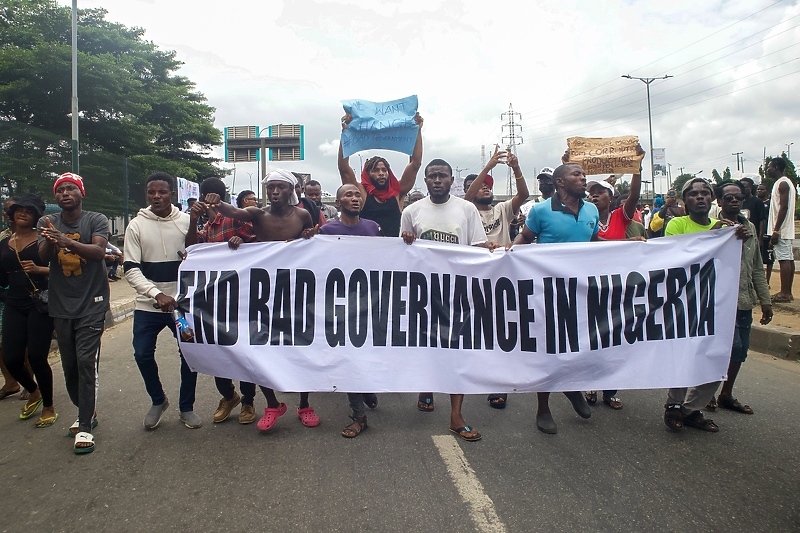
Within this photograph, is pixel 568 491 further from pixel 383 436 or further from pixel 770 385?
pixel 770 385

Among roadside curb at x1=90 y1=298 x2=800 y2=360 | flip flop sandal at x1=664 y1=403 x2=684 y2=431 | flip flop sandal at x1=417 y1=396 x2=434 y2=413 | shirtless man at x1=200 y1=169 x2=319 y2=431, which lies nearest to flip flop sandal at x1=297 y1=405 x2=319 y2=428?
shirtless man at x1=200 y1=169 x2=319 y2=431

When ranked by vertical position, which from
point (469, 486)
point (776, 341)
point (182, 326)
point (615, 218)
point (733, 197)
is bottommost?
→ point (469, 486)

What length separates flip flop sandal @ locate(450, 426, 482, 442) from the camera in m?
3.97

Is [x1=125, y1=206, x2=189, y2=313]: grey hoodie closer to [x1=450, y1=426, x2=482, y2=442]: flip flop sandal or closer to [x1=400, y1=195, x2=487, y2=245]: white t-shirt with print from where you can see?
[x1=400, y1=195, x2=487, y2=245]: white t-shirt with print

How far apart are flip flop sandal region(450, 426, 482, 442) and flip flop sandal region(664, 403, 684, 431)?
143 centimetres

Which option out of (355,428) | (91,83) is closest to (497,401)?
(355,428)

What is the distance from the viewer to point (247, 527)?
284 centimetres

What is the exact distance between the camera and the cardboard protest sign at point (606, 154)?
5039 millimetres

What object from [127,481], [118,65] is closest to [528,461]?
[127,481]

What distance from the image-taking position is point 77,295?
4.04 metres

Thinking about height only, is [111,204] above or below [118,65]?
below

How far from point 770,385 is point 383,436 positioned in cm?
383

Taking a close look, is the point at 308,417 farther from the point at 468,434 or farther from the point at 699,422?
the point at 699,422

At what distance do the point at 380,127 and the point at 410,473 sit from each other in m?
3.33
